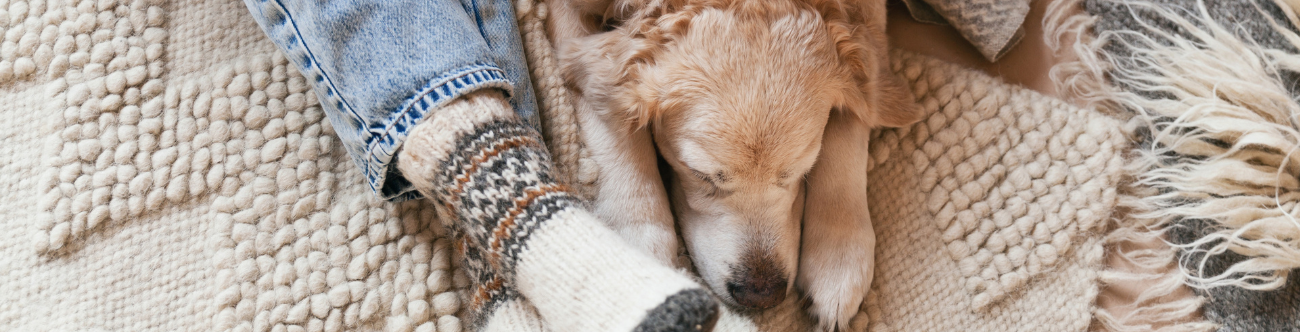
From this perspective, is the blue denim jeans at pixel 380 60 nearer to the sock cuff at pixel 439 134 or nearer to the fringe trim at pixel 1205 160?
the sock cuff at pixel 439 134

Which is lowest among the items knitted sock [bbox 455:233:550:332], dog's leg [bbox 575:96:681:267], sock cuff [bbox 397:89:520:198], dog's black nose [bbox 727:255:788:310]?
dog's black nose [bbox 727:255:788:310]

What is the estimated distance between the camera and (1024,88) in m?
1.62

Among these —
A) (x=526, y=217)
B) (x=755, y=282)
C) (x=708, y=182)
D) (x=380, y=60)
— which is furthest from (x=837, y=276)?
(x=380, y=60)

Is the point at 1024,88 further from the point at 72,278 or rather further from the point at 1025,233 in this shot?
the point at 72,278

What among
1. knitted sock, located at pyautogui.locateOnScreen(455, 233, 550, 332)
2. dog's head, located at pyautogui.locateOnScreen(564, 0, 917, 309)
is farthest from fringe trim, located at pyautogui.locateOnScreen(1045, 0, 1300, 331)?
knitted sock, located at pyautogui.locateOnScreen(455, 233, 550, 332)

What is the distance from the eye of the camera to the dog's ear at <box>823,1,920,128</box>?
1.35m

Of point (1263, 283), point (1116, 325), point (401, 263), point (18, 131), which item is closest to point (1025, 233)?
point (1116, 325)

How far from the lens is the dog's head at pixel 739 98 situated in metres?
1.24

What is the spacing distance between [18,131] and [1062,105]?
1.99 meters

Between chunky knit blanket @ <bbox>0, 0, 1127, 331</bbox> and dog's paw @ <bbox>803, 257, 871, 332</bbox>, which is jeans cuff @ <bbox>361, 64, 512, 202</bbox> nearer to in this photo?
chunky knit blanket @ <bbox>0, 0, 1127, 331</bbox>

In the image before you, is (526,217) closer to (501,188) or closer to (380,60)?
(501,188)

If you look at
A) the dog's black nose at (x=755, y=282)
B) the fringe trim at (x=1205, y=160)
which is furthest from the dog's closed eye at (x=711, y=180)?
the fringe trim at (x=1205, y=160)

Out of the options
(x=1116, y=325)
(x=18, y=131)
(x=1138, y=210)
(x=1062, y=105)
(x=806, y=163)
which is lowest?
(x=1116, y=325)

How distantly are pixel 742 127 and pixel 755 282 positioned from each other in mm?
296
